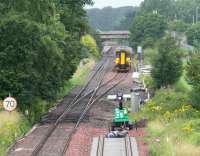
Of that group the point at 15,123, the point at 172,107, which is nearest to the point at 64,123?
the point at 15,123

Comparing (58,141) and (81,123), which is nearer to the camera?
(58,141)

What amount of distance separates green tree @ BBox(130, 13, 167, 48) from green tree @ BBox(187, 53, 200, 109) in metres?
79.0

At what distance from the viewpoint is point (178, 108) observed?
106 feet

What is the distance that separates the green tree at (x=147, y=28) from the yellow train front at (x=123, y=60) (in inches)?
1661

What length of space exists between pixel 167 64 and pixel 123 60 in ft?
86.0

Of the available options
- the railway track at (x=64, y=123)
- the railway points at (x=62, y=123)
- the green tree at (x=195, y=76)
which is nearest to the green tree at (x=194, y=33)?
the railway points at (x=62, y=123)

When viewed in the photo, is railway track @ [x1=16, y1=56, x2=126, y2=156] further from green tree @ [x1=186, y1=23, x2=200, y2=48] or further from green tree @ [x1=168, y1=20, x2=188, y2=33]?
green tree @ [x1=168, y1=20, x2=188, y2=33]

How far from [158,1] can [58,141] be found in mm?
168474

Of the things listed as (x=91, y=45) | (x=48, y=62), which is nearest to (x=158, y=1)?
(x=91, y=45)

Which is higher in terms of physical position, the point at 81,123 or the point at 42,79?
the point at 42,79

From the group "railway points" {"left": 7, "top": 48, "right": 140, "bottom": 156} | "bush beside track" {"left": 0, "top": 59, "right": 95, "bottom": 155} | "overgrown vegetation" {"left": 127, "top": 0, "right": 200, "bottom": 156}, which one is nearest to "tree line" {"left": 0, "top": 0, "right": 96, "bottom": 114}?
"bush beside track" {"left": 0, "top": 59, "right": 95, "bottom": 155}

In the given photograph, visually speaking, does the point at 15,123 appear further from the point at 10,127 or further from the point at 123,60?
the point at 123,60

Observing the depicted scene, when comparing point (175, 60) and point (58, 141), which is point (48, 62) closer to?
point (58, 141)

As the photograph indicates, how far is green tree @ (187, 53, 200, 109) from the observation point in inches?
1251
